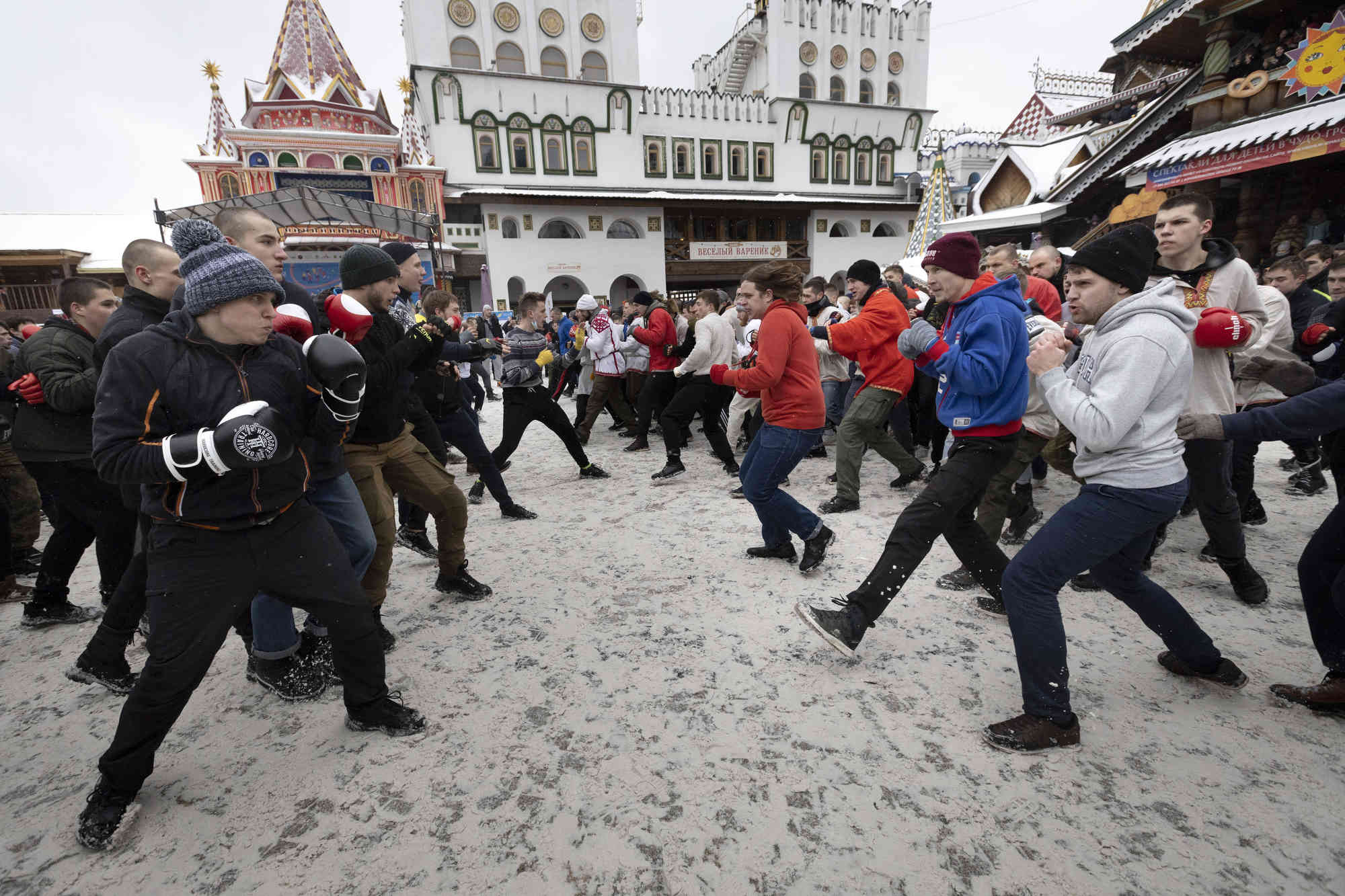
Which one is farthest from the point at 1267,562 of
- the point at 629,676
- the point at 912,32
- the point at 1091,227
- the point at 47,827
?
the point at 912,32

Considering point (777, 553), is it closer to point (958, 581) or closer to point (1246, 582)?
point (958, 581)

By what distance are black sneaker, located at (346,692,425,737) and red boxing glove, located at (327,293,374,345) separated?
1554 millimetres

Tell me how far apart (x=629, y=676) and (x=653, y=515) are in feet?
7.83

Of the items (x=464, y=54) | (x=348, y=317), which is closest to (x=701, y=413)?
(x=348, y=317)

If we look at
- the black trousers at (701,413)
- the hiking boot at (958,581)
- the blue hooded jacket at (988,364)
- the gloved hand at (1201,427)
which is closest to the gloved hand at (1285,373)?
the gloved hand at (1201,427)

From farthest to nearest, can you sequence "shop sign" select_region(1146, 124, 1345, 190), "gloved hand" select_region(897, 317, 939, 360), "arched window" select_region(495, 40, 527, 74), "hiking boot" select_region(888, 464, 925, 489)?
"arched window" select_region(495, 40, 527, 74)
"shop sign" select_region(1146, 124, 1345, 190)
"hiking boot" select_region(888, 464, 925, 489)
"gloved hand" select_region(897, 317, 939, 360)

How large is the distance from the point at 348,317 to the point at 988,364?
9.20 feet

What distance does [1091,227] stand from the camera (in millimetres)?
14375

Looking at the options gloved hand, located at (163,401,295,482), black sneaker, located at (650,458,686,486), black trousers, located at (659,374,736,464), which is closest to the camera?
gloved hand, located at (163,401,295,482)

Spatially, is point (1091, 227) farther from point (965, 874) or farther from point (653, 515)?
point (965, 874)

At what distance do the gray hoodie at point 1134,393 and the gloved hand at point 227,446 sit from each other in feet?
8.42

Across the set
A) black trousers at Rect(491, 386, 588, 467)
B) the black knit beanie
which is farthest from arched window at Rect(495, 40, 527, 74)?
the black knit beanie

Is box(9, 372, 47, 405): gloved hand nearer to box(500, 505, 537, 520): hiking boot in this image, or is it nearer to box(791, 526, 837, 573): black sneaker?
box(500, 505, 537, 520): hiking boot

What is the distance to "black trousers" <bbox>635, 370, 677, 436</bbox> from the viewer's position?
7.34m
